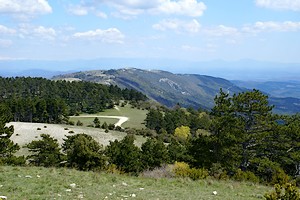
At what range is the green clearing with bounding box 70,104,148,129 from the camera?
84.2 m

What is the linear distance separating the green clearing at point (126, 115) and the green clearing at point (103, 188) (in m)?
64.6

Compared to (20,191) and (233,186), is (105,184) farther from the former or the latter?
(233,186)

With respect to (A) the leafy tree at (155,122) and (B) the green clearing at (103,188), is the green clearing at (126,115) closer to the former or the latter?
(A) the leafy tree at (155,122)

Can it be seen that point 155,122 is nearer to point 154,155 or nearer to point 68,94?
point 68,94

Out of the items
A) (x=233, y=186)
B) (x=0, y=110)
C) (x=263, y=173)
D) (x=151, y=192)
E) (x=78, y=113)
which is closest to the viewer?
(x=151, y=192)

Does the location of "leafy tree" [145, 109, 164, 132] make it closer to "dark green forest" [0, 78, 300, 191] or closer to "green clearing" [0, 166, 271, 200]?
"dark green forest" [0, 78, 300, 191]

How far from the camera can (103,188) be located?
1277 cm

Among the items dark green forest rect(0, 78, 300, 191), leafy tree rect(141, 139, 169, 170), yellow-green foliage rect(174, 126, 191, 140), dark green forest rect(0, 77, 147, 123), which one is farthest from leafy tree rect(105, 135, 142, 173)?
dark green forest rect(0, 77, 147, 123)

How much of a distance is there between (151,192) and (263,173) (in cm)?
1824

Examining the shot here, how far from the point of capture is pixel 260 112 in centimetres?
2898

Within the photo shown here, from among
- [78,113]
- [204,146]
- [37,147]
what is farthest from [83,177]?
[78,113]

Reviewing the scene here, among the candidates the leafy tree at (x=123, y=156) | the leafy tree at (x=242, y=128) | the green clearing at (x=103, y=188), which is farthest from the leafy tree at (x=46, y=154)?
the green clearing at (x=103, y=188)

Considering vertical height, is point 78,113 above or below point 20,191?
below

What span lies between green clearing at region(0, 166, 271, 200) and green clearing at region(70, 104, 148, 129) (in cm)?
6462
